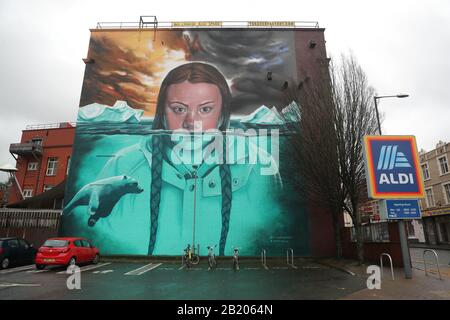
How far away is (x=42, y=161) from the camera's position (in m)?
34.0

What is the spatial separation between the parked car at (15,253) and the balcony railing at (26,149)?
19.4 m

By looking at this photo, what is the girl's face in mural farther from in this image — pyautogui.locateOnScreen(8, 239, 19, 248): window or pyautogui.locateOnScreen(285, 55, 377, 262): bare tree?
pyautogui.locateOnScreen(8, 239, 19, 248): window

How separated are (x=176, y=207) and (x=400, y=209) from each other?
1399cm

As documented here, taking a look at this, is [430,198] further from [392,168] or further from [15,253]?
[15,253]

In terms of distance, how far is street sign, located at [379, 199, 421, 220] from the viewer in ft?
38.0

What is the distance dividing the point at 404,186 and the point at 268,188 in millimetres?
10430

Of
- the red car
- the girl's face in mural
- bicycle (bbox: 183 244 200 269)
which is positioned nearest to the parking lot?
the red car

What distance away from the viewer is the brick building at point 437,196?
33947 millimetres

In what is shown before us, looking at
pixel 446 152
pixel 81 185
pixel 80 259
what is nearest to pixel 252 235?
pixel 80 259

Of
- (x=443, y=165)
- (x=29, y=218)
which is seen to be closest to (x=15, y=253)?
(x=29, y=218)

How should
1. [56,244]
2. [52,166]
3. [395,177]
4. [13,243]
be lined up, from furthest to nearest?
[52,166]
[13,243]
[56,244]
[395,177]

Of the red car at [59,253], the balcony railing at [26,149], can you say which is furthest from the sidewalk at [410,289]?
the balcony railing at [26,149]

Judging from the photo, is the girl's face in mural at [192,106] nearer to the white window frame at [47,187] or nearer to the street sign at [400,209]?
the street sign at [400,209]

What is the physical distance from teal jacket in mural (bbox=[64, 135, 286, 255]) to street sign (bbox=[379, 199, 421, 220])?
383 inches
